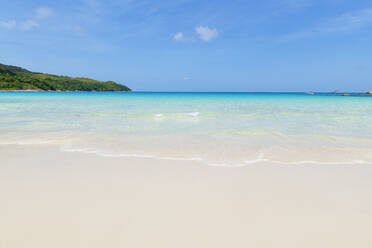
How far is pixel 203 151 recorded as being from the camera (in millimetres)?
5156

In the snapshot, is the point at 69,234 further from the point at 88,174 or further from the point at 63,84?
the point at 63,84

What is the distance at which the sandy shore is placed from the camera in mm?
2104

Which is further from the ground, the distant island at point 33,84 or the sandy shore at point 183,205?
the distant island at point 33,84

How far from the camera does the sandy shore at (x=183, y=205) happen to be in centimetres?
210

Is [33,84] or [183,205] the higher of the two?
[33,84]

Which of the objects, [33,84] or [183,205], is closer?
[183,205]

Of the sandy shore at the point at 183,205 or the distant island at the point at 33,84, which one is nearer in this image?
the sandy shore at the point at 183,205

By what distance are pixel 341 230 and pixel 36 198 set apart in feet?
13.1

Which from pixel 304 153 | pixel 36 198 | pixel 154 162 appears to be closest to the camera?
pixel 36 198

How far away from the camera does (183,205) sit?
2654 millimetres

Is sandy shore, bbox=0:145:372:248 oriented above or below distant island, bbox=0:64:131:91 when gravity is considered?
below

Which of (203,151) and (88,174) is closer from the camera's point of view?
(88,174)

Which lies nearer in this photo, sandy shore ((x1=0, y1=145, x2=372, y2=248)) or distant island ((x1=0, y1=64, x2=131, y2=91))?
sandy shore ((x1=0, y1=145, x2=372, y2=248))

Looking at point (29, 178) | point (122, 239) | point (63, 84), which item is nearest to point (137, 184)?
point (122, 239)
